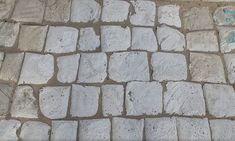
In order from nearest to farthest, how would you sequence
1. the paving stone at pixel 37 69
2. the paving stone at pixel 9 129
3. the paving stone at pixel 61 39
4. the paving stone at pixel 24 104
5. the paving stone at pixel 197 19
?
the paving stone at pixel 9 129 < the paving stone at pixel 24 104 < the paving stone at pixel 37 69 < the paving stone at pixel 61 39 < the paving stone at pixel 197 19

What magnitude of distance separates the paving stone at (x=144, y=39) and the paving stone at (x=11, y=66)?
41.6 inches

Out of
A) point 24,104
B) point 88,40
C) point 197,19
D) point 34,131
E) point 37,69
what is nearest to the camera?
point 34,131

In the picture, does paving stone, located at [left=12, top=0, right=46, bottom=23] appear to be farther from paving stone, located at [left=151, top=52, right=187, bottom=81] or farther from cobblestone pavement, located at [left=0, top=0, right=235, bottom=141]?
paving stone, located at [left=151, top=52, right=187, bottom=81]

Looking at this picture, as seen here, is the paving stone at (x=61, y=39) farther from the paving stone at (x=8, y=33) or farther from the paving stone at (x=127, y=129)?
the paving stone at (x=127, y=129)

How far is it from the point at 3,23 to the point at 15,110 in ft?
3.25

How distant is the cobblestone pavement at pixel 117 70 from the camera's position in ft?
10.6

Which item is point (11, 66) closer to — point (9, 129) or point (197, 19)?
point (9, 129)

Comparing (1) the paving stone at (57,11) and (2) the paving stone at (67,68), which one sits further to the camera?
(1) the paving stone at (57,11)

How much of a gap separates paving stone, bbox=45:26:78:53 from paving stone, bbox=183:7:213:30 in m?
1.10

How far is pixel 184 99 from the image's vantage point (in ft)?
11.1

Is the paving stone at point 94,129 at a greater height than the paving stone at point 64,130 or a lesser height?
greater

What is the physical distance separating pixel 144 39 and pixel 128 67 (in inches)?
14.5

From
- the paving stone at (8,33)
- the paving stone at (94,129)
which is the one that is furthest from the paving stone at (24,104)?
the paving stone at (8,33)

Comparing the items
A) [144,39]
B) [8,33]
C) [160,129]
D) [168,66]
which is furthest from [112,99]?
[8,33]
